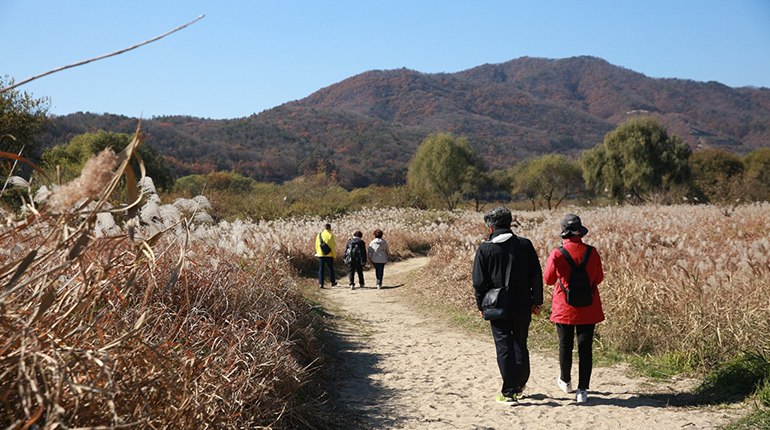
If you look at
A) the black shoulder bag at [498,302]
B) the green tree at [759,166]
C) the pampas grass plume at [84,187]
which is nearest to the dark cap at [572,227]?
the black shoulder bag at [498,302]

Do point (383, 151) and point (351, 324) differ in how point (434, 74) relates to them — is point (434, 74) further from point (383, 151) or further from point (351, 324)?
point (351, 324)

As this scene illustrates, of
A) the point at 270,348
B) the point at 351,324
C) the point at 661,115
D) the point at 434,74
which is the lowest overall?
the point at 351,324

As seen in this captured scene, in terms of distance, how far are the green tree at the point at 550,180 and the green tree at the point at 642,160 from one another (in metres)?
9.02

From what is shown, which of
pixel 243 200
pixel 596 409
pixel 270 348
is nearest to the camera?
pixel 270 348

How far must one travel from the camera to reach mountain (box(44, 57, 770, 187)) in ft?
238

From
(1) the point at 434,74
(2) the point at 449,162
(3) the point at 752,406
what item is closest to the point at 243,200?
(3) the point at 752,406

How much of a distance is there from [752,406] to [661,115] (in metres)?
189

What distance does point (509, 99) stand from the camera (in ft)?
583

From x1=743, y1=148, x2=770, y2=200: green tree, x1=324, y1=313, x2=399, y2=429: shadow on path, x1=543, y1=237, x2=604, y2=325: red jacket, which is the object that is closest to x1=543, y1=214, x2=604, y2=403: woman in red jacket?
x1=543, y1=237, x2=604, y2=325: red jacket

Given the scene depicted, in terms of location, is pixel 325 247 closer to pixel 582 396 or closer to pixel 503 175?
pixel 582 396

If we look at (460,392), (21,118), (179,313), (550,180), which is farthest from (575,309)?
(550,180)

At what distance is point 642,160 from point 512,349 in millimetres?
44234

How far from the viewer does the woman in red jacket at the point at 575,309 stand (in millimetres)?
4715

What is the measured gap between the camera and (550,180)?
5422 centimetres
